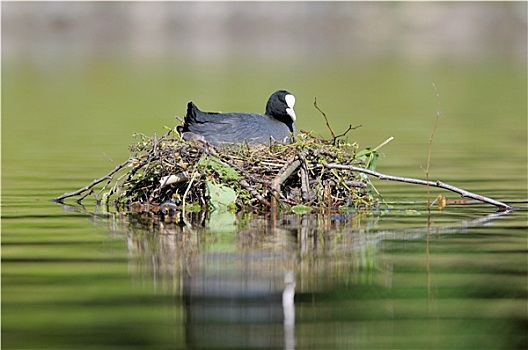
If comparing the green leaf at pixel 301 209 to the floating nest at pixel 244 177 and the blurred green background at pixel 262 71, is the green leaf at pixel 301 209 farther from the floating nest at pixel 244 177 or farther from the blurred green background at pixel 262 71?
the blurred green background at pixel 262 71

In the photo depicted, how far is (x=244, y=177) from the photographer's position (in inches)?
409

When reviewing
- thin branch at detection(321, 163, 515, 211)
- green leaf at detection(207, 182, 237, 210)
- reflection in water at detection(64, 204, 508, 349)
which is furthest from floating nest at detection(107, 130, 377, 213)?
reflection in water at detection(64, 204, 508, 349)

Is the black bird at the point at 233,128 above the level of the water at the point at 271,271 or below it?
above

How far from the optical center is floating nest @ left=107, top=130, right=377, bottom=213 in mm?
10320

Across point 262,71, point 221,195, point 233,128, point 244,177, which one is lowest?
point 221,195

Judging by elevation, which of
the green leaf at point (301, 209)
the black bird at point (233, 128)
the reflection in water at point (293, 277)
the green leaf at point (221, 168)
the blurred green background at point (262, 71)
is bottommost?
the reflection in water at point (293, 277)

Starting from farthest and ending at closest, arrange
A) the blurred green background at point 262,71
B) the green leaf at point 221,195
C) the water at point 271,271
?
1. the blurred green background at point 262,71
2. the green leaf at point 221,195
3. the water at point 271,271

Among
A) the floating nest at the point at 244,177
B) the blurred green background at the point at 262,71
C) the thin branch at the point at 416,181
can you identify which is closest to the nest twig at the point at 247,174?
the floating nest at the point at 244,177

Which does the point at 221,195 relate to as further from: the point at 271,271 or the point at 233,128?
the point at 271,271

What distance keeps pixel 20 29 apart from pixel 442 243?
62429mm

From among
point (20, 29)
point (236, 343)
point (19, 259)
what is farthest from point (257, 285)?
point (20, 29)

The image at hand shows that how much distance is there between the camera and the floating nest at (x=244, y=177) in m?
10.3

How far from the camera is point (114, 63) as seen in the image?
50.7 metres

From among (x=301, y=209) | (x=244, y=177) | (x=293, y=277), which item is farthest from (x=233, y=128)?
(x=293, y=277)
